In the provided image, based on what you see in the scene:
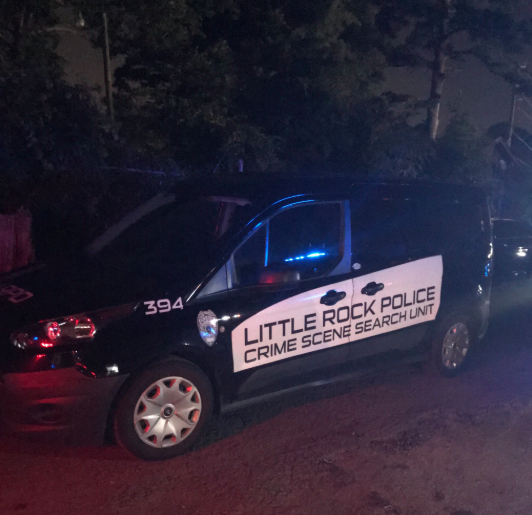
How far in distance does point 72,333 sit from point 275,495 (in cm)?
160

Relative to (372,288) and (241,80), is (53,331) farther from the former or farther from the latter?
(241,80)

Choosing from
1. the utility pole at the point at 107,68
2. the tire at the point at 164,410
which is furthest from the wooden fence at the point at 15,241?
the utility pole at the point at 107,68

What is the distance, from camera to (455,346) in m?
5.90

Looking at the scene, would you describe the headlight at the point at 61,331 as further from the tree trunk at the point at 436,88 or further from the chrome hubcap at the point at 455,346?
the tree trunk at the point at 436,88

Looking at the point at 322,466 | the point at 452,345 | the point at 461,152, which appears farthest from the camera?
the point at 461,152

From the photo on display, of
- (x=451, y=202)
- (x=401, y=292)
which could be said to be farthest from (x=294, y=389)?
(x=451, y=202)

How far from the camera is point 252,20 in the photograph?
18.1 metres

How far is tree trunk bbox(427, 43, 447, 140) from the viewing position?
2259cm

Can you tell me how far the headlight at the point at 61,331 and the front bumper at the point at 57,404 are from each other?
18cm

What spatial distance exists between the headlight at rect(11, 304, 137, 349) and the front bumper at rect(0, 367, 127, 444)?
0.18 meters

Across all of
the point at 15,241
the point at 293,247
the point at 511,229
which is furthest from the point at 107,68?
the point at 293,247

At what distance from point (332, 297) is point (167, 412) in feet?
5.03

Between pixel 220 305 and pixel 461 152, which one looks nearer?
pixel 220 305

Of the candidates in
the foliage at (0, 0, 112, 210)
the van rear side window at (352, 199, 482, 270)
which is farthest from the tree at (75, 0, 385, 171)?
the van rear side window at (352, 199, 482, 270)
